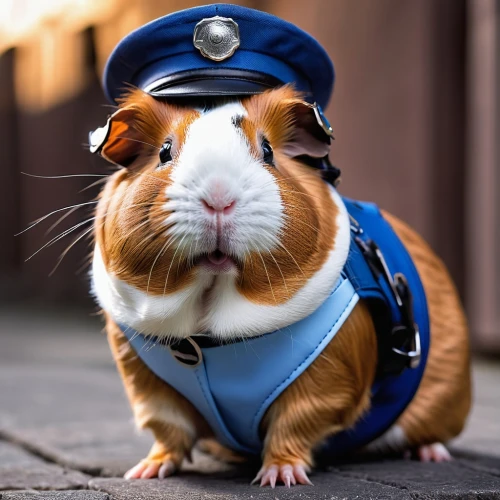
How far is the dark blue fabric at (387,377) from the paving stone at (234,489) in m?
0.17

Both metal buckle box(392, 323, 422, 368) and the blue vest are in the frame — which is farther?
metal buckle box(392, 323, 422, 368)

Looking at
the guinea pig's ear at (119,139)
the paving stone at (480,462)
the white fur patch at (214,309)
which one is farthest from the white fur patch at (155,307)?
the paving stone at (480,462)

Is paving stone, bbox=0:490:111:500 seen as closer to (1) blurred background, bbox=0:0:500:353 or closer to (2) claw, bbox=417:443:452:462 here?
(2) claw, bbox=417:443:452:462

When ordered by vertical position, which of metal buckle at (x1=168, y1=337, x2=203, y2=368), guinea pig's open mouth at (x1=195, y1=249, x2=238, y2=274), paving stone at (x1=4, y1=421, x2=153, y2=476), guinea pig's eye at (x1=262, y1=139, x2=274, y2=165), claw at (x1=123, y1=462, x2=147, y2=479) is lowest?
paving stone at (x1=4, y1=421, x2=153, y2=476)

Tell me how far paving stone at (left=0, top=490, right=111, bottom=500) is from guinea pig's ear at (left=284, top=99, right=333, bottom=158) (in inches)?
37.9

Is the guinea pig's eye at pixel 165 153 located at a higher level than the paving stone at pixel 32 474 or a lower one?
higher

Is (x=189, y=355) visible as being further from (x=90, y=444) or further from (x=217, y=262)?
(x=90, y=444)

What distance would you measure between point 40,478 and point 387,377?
103cm

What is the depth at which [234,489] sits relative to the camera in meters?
2.16

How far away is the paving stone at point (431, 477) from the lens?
214 cm

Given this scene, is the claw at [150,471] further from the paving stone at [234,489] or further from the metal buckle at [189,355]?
the metal buckle at [189,355]

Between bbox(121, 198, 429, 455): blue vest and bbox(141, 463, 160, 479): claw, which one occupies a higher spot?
bbox(121, 198, 429, 455): blue vest

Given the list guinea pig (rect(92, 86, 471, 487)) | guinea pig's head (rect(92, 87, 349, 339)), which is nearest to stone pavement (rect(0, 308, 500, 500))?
guinea pig (rect(92, 86, 471, 487))

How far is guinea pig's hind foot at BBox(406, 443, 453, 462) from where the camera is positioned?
266cm
